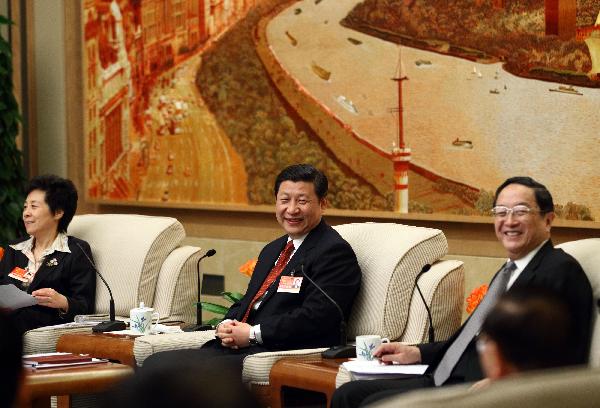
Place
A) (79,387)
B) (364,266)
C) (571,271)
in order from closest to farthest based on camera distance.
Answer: (571,271) < (79,387) < (364,266)

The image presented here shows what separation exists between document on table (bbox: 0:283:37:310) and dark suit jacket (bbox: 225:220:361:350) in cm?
133

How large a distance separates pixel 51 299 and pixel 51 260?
0.97 ft

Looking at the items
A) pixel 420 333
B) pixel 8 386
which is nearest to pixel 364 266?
pixel 420 333

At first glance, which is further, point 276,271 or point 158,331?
point 158,331

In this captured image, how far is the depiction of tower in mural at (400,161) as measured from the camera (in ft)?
20.3

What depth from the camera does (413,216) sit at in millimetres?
6184

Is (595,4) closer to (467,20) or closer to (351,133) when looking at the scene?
(467,20)

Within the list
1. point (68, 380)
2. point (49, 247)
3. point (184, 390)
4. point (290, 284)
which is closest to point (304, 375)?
point (290, 284)

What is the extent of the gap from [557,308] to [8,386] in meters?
0.99

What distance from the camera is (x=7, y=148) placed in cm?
783

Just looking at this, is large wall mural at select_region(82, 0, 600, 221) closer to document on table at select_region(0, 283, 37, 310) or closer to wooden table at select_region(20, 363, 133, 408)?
document on table at select_region(0, 283, 37, 310)

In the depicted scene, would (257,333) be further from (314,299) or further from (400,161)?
(400,161)

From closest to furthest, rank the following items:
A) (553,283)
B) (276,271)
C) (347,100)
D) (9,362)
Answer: (9,362), (553,283), (276,271), (347,100)

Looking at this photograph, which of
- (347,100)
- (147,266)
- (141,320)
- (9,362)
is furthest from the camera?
(347,100)
